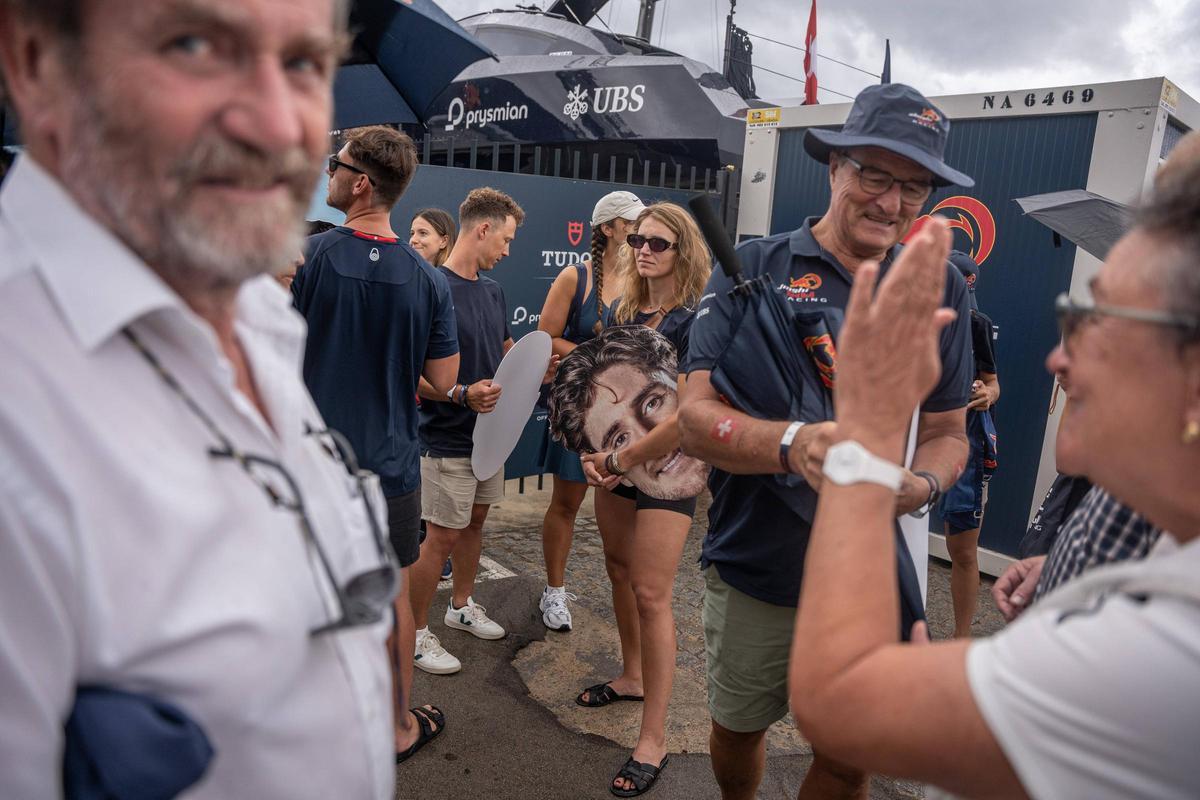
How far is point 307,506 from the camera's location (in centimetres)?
111

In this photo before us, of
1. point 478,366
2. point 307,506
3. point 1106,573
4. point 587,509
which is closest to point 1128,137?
point 478,366

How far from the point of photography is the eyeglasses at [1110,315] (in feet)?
3.18

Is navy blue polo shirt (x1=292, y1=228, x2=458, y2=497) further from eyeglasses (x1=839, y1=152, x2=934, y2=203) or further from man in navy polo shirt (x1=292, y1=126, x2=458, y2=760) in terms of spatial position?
eyeglasses (x1=839, y1=152, x2=934, y2=203)

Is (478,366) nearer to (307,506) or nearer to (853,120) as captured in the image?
(853,120)

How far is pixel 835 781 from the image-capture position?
7.84 feet

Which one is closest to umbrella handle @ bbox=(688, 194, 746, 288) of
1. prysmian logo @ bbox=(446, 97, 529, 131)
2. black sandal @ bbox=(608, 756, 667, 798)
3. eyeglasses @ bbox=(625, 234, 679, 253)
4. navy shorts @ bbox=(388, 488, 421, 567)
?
eyeglasses @ bbox=(625, 234, 679, 253)

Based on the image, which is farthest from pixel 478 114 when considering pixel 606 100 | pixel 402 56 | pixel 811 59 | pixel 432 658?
pixel 432 658

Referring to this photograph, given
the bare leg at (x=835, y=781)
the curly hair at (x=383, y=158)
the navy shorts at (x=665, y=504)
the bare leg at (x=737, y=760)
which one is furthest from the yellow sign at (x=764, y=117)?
the bare leg at (x=835, y=781)

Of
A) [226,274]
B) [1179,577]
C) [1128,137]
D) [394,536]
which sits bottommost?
[394,536]

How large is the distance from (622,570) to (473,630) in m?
1.04

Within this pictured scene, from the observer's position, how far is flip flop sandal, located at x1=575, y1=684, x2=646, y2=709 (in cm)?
367

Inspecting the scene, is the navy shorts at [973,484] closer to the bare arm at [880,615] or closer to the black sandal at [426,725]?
the black sandal at [426,725]

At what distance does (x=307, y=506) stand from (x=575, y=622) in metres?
3.54

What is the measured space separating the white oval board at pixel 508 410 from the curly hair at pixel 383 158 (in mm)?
1007
